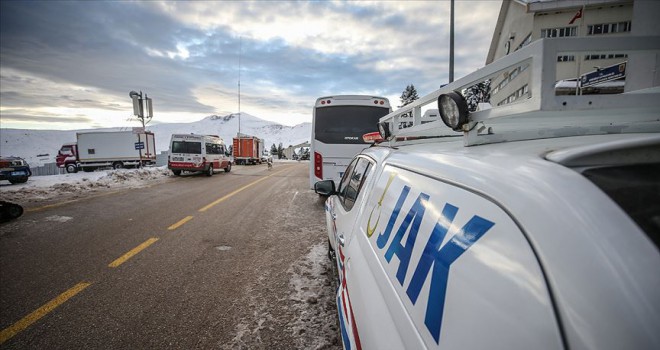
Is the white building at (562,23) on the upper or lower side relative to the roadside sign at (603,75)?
upper

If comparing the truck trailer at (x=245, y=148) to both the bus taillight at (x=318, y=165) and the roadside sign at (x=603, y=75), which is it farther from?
the roadside sign at (x=603, y=75)

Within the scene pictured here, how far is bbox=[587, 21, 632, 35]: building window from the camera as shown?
16.5 meters

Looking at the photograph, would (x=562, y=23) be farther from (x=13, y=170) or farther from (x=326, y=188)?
(x=13, y=170)

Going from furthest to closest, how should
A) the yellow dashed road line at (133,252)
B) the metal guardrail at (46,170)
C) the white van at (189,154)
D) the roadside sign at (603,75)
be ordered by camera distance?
the metal guardrail at (46,170), the white van at (189,154), the yellow dashed road line at (133,252), the roadside sign at (603,75)

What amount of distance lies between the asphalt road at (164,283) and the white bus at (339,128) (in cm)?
219

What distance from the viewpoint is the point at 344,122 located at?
28.3 feet

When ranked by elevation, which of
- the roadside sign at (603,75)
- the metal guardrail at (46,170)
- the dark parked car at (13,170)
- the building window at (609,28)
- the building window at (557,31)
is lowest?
the metal guardrail at (46,170)

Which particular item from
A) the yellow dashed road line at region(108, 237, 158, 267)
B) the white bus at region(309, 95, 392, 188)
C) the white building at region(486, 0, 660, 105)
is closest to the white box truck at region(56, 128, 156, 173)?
the white bus at region(309, 95, 392, 188)

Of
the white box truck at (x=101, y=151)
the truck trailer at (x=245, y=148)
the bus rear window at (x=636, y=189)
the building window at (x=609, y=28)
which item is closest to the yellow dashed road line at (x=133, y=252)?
the bus rear window at (x=636, y=189)

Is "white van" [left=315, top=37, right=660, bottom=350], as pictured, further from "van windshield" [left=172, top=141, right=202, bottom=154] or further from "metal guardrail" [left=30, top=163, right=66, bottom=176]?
"metal guardrail" [left=30, top=163, right=66, bottom=176]

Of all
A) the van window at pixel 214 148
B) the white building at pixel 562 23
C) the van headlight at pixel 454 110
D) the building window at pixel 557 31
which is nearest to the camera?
the van headlight at pixel 454 110

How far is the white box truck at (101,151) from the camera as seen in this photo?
2508 centimetres

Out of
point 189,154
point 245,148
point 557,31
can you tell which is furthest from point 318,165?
point 245,148

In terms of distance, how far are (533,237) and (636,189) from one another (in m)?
0.24
